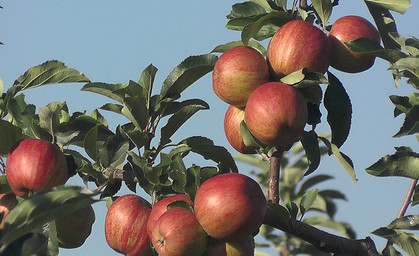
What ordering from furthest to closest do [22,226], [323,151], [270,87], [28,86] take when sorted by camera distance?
[323,151] < [28,86] < [270,87] < [22,226]

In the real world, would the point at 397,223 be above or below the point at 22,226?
below

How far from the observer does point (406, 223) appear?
3146 millimetres

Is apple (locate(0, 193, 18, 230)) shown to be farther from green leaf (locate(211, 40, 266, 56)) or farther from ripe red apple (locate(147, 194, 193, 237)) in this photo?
green leaf (locate(211, 40, 266, 56))

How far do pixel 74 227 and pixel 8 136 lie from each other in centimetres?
45

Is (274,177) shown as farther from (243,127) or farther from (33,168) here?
(33,168)

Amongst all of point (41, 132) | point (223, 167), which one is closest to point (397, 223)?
point (223, 167)

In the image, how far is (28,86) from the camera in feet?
11.6

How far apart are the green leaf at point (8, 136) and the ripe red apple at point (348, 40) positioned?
4.25 feet

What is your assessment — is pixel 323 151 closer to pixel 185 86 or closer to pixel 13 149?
pixel 185 86

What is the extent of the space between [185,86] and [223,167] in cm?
37

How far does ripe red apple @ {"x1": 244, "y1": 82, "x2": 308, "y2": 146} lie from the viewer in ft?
9.89

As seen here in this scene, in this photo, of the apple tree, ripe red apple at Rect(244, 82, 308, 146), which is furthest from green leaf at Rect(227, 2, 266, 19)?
ripe red apple at Rect(244, 82, 308, 146)

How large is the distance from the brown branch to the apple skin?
309 millimetres

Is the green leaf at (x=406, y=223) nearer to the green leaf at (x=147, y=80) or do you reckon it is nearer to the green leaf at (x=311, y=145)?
the green leaf at (x=311, y=145)
